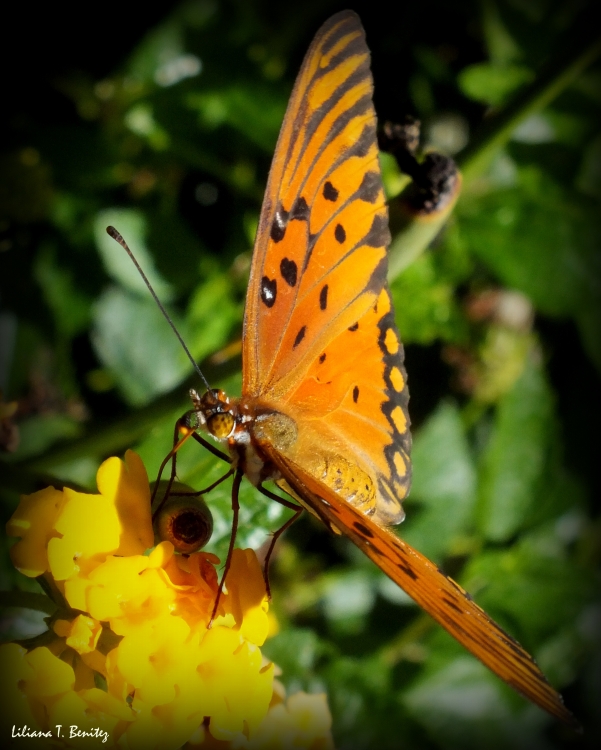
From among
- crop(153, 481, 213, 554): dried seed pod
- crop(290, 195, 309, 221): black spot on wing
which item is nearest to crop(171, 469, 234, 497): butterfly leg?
crop(153, 481, 213, 554): dried seed pod

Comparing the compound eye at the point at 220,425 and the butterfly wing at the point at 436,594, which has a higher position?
the compound eye at the point at 220,425

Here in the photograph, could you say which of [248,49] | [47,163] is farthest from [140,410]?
[248,49]

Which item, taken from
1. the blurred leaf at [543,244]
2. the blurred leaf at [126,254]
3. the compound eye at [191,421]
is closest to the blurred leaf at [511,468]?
the blurred leaf at [543,244]

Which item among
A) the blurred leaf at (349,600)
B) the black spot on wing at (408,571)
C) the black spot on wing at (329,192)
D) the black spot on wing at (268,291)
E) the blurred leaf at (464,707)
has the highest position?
the black spot on wing at (329,192)

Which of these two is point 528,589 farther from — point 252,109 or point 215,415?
point 252,109

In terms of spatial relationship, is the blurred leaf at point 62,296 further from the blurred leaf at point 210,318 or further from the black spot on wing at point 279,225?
the black spot on wing at point 279,225
